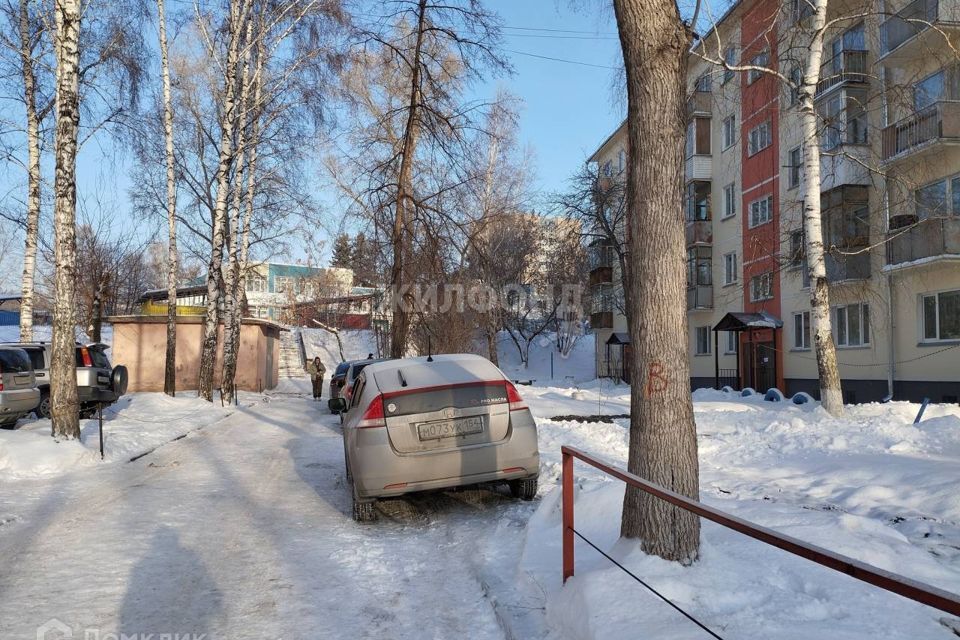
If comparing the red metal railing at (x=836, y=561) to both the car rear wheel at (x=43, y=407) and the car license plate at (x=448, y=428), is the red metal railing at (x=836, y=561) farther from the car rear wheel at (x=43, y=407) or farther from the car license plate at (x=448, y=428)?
the car rear wheel at (x=43, y=407)

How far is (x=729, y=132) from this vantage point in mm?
32156

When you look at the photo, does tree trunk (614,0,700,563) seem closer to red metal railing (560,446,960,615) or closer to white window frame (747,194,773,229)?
red metal railing (560,446,960,615)

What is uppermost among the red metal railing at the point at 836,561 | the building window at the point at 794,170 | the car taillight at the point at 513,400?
the building window at the point at 794,170

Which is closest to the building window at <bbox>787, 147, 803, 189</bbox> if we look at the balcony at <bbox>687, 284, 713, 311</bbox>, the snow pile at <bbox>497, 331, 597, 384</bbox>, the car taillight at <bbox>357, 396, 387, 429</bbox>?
the balcony at <bbox>687, 284, 713, 311</bbox>

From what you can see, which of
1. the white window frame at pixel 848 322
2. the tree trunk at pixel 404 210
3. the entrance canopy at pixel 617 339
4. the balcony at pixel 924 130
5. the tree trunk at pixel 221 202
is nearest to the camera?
the tree trunk at pixel 404 210

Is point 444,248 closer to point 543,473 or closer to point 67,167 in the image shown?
point 67,167

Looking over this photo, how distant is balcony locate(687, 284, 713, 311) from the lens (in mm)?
32281

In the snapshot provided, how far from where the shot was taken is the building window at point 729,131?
31.5 metres

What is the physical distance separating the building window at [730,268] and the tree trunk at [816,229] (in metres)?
17.1

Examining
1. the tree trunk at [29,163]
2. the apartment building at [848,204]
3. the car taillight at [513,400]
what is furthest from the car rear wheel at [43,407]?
the apartment building at [848,204]

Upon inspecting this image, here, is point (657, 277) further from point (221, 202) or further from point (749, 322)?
point (749, 322)

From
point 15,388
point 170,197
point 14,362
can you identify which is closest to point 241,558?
point 15,388

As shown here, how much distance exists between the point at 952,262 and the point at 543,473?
1681cm

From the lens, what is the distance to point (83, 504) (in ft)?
24.4
